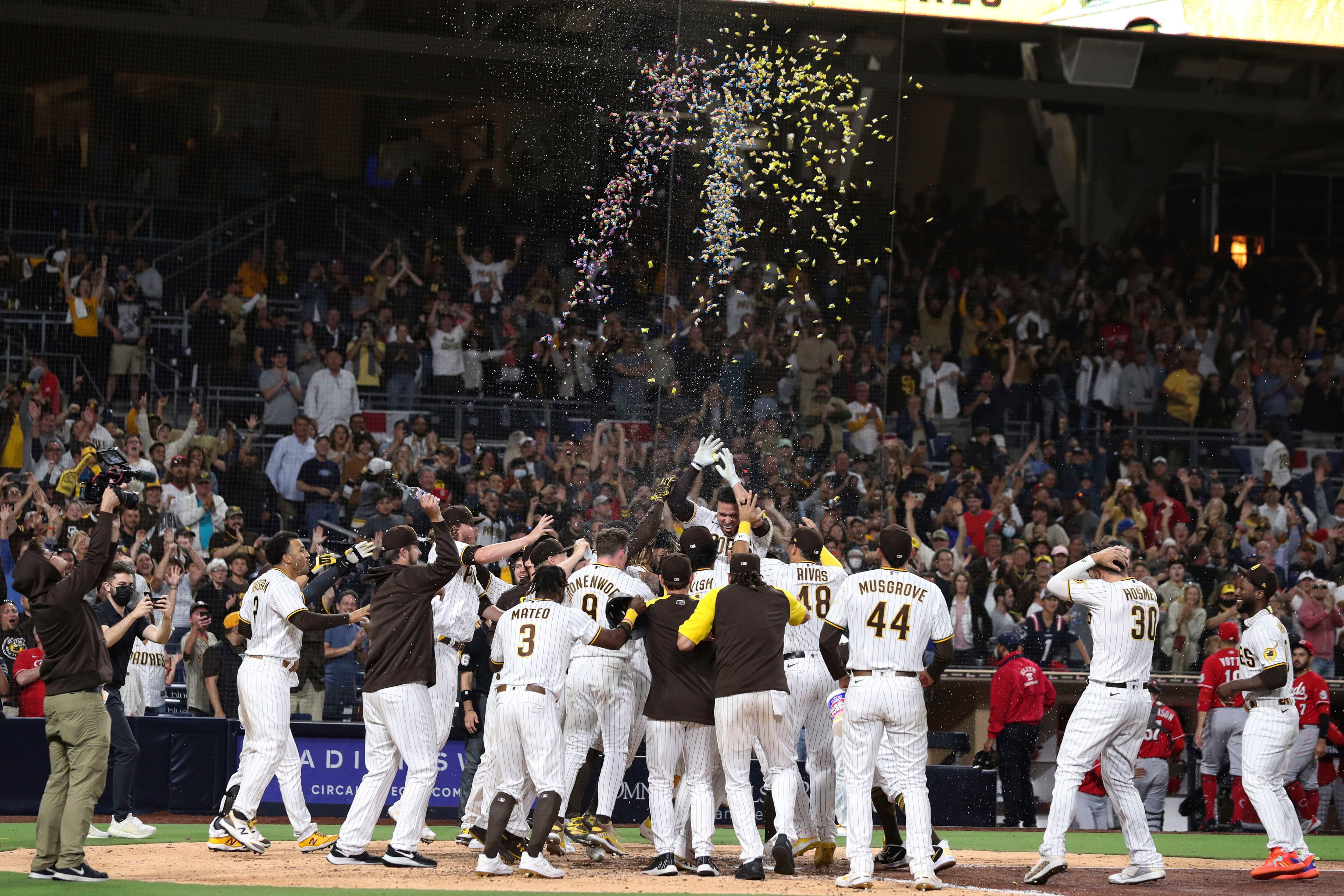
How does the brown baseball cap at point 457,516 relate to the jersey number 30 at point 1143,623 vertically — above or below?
above

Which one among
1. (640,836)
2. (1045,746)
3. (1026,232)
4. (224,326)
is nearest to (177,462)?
(224,326)

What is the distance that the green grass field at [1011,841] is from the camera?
11.6 m

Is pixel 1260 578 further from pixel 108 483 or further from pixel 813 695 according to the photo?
pixel 108 483

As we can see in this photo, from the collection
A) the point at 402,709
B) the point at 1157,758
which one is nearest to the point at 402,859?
the point at 402,709

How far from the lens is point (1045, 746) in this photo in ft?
53.4

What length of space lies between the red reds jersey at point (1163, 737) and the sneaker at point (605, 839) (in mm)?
5954

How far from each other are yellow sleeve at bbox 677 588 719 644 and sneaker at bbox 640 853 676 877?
1.34 meters

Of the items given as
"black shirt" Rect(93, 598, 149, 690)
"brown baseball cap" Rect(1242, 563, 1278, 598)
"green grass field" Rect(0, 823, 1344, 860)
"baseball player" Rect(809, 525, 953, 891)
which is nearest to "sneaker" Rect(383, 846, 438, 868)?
"green grass field" Rect(0, 823, 1344, 860)

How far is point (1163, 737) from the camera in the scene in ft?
47.6

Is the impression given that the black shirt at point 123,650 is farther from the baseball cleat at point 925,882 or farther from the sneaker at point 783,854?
the baseball cleat at point 925,882

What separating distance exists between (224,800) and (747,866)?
3.80m

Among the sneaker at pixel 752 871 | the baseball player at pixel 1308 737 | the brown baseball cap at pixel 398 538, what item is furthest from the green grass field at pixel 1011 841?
the brown baseball cap at pixel 398 538

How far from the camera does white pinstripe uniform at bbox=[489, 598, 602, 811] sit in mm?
9305

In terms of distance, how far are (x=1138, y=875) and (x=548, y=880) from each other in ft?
12.3
